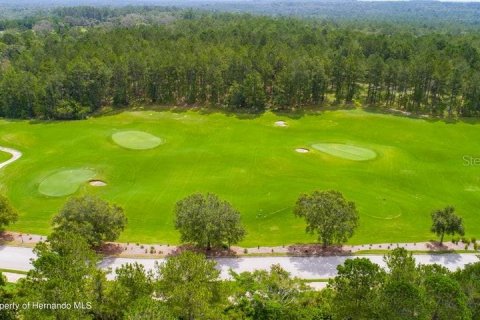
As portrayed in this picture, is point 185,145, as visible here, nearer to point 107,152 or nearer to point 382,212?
point 107,152

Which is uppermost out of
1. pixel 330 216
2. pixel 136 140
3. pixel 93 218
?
pixel 330 216

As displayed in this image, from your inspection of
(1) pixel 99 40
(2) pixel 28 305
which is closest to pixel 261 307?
(2) pixel 28 305

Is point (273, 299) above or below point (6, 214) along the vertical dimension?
above

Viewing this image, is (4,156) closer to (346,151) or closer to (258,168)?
(258,168)

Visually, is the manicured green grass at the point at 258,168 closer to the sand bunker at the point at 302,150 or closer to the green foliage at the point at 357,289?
the sand bunker at the point at 302,150

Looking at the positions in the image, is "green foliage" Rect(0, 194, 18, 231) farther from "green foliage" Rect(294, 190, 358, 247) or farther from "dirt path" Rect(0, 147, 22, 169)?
"green foliage" Rect(294, 190, 358, 247)
